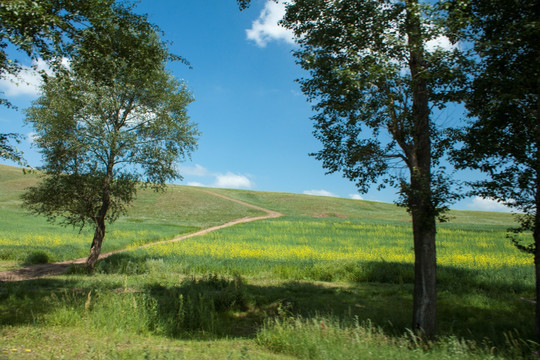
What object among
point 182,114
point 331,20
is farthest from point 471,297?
point 182,114

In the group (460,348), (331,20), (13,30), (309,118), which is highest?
(331,20)

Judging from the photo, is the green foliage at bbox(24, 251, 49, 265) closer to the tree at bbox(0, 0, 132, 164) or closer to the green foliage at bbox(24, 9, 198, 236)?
the green foliage at bbox(24, 9, 198, 236)

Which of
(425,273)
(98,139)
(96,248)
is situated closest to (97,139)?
(98,139)

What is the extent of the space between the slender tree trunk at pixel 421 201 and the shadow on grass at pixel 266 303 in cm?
99

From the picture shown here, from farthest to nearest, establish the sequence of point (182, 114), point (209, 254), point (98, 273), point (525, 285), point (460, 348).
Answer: point (209, 254) → point (182, 114) → point (98, 273) → point (525, 285) → point (460, 348)

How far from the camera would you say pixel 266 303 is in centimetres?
1260

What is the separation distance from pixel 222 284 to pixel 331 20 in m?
10.5

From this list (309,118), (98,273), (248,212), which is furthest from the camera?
(248,212)

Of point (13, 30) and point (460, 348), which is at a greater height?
point (13, 30)

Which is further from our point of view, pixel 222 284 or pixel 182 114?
pixel 182 114

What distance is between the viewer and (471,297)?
1352cm

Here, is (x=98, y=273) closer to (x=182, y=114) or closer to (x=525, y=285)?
(x=182, y=114)

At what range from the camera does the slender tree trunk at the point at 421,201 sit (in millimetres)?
9109

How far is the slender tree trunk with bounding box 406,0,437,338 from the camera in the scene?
29.9 feet
